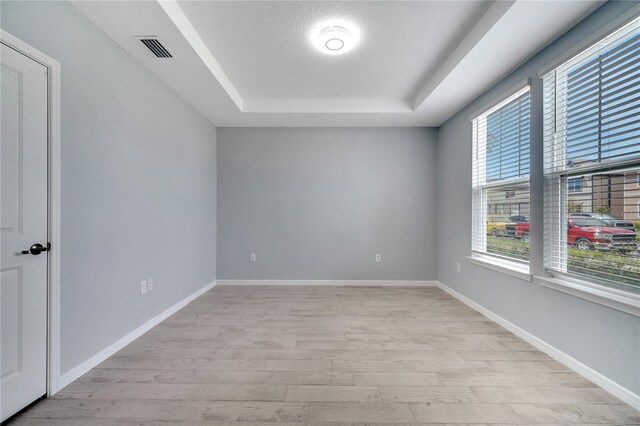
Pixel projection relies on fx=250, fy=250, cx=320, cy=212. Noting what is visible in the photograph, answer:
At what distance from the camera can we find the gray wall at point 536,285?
159 centimetres

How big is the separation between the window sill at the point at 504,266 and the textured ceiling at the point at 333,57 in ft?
6.33

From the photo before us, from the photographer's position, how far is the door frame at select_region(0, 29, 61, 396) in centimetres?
157

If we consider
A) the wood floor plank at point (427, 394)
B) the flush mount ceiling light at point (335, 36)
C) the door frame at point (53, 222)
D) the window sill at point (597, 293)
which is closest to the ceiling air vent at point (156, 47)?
the door frame at point (53, 222)

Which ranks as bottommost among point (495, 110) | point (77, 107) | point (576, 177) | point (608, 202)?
point (608, 202)

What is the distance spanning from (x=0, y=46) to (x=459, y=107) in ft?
13.4

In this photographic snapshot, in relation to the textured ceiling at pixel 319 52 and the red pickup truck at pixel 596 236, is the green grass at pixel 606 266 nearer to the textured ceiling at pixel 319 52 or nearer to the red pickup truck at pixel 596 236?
the red pickup truck at pixel 596 236

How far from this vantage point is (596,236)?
5.82 ft

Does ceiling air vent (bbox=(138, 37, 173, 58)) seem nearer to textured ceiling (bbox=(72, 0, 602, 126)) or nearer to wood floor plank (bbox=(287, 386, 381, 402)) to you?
textured ceiling (bbox=(72, 0, 602, 126))

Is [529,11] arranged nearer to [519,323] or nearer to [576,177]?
[576,177]

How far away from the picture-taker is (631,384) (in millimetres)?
1528

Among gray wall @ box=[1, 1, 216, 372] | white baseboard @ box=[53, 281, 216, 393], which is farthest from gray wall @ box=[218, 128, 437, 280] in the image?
white baseboard @ box=[53, 281, 216, 393]

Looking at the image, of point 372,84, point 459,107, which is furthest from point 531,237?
point 372,84

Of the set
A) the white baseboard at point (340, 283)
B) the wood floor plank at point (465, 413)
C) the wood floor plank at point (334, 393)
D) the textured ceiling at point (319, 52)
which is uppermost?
the textured ceiling at point (319, 52)

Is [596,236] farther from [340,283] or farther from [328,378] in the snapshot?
[340,283]
